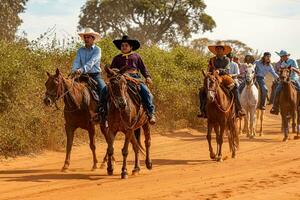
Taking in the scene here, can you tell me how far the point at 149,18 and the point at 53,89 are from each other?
41.7m

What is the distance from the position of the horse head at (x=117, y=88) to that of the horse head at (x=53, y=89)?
1463 mm

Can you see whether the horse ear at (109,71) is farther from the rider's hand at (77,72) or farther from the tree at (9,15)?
the tree at (9,15)

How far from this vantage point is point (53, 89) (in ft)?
39.4

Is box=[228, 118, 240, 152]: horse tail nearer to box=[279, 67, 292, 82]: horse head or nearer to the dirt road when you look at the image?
the dirt road

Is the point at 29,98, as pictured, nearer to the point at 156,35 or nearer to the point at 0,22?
the point at 0,22

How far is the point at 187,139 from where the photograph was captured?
19.6 metres

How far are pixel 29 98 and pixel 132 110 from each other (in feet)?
18.0

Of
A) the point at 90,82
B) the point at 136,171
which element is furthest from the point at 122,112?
the point at 90,82

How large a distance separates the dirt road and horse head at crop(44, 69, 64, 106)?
1629mm

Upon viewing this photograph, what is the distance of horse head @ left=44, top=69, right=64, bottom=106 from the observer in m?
11.9

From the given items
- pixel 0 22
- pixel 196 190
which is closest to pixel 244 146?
pixel 196 190

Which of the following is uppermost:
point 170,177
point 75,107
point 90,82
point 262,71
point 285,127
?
point 262,71

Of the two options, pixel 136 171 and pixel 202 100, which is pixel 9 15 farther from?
pixel 136 171

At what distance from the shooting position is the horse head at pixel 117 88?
1102cm
